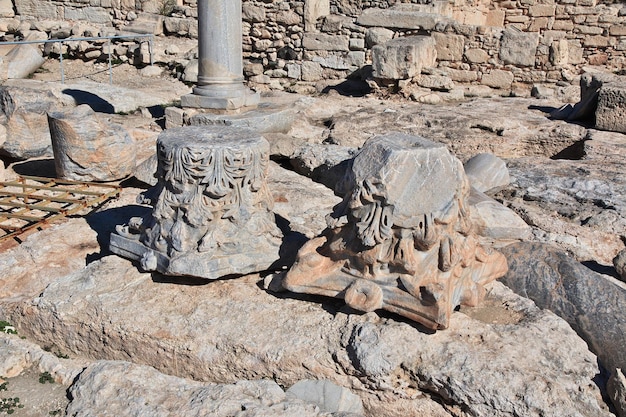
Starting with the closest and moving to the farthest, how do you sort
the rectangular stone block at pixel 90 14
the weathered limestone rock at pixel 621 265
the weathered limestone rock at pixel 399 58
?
the weathered limestone rock at pixel 621 265, the weathered limestone rock at pixel 399 58, the rectangular stone block at pixel 90 14

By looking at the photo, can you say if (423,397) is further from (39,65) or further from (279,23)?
(39,65)

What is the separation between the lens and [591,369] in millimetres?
3219

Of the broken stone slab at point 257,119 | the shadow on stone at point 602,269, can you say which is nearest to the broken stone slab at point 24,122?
the broken stone slab at point 257,119

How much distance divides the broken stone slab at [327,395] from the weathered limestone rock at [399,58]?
7739 millimetres

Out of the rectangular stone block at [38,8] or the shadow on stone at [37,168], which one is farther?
the rectangular stone block at [38,8]

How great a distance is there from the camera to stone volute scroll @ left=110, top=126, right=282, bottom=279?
12.7ft

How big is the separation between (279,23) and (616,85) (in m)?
Answer: 6.74

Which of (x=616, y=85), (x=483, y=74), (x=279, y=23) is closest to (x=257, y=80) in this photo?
(x=279, y=23)

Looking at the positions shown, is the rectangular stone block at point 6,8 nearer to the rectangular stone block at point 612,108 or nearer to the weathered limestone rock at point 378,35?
the weathered limestone rock at point 378,35

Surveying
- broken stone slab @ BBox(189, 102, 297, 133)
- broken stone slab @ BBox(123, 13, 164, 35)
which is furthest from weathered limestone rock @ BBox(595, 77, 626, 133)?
broken stone slab @ BBox(123, 13, 164, 35)

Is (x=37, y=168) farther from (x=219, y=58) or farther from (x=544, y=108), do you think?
(x=544, y=108)

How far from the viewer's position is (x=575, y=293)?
3.79 m

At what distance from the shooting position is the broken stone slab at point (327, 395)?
326 cm

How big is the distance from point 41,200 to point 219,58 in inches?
132
